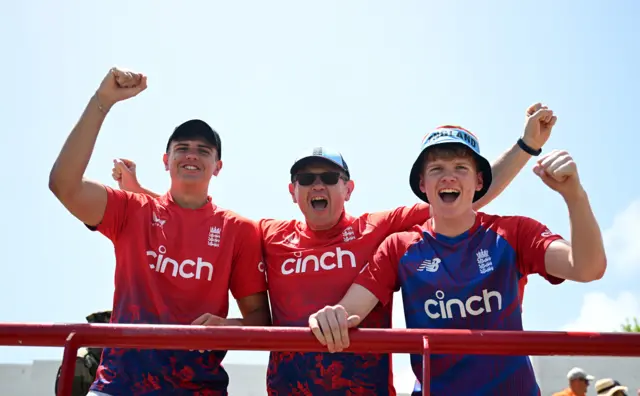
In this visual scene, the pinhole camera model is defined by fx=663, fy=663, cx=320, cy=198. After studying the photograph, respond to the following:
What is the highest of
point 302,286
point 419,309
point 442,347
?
point 302,286

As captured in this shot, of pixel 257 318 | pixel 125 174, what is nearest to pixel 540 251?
pixel 257 318

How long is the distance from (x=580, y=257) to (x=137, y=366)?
7.10ft

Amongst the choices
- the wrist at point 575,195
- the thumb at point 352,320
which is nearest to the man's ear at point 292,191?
the thumb at point 352,320

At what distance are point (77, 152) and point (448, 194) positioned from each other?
187 cm

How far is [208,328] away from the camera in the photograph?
2.53 m

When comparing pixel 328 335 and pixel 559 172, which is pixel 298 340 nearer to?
pixel 328 335

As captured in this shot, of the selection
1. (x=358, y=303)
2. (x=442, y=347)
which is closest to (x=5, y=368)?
(x=358, y=303)

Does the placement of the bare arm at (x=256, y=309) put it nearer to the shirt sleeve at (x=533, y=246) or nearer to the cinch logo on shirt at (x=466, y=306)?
the cinch logo on shirt at (x=466, y=306)

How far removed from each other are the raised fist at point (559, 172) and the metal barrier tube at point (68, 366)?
1942 mm

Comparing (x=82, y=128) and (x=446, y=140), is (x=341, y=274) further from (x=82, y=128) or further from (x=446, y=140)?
(x=82, y=128)

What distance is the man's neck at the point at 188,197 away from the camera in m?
3.92

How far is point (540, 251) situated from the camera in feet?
9.91

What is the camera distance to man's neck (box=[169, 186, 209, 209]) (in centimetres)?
392

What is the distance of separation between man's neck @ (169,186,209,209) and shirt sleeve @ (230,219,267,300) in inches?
12.2
